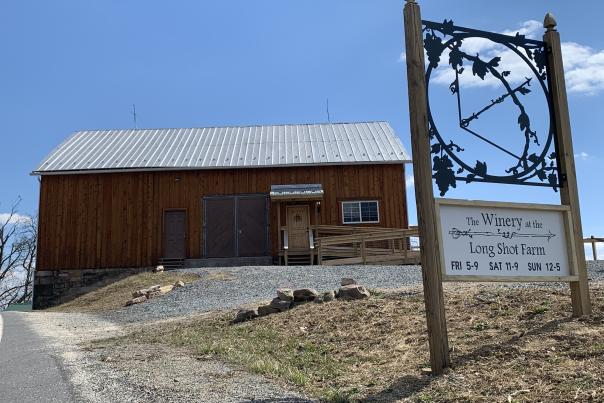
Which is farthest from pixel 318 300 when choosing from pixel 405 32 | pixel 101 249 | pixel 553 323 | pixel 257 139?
pixel 257 139

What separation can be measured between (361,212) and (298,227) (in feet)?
8.79

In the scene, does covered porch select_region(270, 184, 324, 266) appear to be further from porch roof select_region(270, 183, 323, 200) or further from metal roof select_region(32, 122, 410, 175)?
metal roof select_region(32, 122, 410, 175)

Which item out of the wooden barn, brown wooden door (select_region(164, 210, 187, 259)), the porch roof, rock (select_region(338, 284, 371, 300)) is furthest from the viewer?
brown wooden door (select_region(164, 210, 187, 259))

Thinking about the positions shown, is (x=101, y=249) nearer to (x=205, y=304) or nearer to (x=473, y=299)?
(x=205, y=304)

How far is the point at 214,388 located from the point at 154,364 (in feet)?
5.19

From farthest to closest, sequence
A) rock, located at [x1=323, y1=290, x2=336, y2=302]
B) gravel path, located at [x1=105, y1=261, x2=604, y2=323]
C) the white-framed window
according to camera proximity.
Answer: the white-framed window → gravel path, located at [x1=105, y1=261, x2=604, y2=323] → rock, located at [x1=323, y1=290, x2=336, y2=302]

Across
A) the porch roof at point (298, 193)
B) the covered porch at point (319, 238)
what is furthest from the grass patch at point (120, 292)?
the porch roof at point (298, 193)

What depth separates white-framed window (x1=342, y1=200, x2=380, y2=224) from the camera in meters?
24.1

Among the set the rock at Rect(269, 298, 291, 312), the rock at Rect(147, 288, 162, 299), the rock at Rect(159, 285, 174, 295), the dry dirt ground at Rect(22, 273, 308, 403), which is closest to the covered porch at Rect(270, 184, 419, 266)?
the rock at Rect(159, 285, 174, 295)

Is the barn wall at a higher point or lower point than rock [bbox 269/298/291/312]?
higher

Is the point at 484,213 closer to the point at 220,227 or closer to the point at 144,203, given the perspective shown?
the point at 220,227

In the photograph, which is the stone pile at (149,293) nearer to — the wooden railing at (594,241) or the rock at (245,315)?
the rock at (245,315)

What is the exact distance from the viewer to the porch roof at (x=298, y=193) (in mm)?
22984

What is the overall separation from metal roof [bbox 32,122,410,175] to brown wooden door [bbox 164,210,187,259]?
198 centimetres
